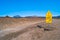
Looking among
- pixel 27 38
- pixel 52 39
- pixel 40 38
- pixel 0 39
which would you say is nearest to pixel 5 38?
pixel 0 39

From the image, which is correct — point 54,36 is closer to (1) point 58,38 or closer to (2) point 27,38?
(1) point 58,38

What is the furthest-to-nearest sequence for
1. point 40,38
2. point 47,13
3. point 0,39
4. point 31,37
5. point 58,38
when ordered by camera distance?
point 47,13, point 0,39, point 31,37, point 40,38, point 58,38

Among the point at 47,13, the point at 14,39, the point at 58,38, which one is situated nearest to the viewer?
the point at 58,38

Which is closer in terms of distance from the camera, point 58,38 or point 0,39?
point 58,38

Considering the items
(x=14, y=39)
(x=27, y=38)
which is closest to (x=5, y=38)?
(x=14, y=39)

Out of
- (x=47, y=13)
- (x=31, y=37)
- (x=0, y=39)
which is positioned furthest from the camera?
(x=47, y=13)

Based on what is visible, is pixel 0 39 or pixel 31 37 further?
pixel 0 39

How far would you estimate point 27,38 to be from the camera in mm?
20953

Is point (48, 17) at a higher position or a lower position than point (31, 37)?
higher

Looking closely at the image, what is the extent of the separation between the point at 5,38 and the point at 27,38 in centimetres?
421

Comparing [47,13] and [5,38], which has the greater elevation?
[47,13]

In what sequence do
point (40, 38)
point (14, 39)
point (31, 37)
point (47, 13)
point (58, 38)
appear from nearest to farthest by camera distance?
point (58, 38), point (40, 38), point (31, 37), point (14, 39), point (47, 13)

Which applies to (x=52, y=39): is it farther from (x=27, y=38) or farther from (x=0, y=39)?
(x=0, y=39)

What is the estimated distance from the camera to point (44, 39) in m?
18.5
